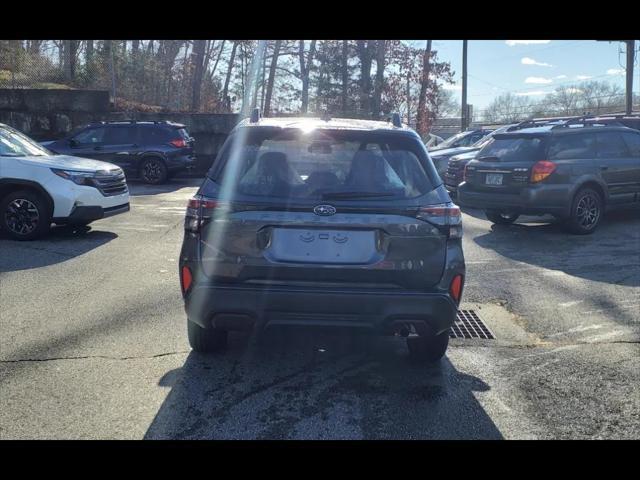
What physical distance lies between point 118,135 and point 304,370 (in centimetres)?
1448

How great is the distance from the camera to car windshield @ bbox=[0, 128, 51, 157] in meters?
8.88

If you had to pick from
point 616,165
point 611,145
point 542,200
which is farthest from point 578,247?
point 611,145

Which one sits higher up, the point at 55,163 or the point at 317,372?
the point at 55,163

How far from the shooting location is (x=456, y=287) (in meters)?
3.90

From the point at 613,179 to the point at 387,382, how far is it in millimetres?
7690

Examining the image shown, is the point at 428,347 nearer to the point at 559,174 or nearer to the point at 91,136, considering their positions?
the point at 559,174

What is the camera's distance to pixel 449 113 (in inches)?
2329

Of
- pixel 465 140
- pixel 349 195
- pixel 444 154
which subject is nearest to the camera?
pixel 349 195

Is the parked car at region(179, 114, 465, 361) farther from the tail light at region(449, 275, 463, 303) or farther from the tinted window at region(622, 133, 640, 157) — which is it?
the tinted window at region(622, 133, 640, 157)

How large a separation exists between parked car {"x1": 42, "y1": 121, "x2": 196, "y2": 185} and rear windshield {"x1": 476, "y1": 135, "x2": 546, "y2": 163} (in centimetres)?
970

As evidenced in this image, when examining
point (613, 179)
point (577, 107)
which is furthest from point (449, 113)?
point (613, 179)

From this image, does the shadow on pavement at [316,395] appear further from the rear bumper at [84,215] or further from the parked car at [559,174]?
the parked car at [559,174]

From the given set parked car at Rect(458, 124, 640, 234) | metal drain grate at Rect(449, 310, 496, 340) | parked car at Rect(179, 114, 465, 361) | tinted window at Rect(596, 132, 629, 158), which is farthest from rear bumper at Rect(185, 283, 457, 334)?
tinted window at Rect(596, 132, 629, 158)
